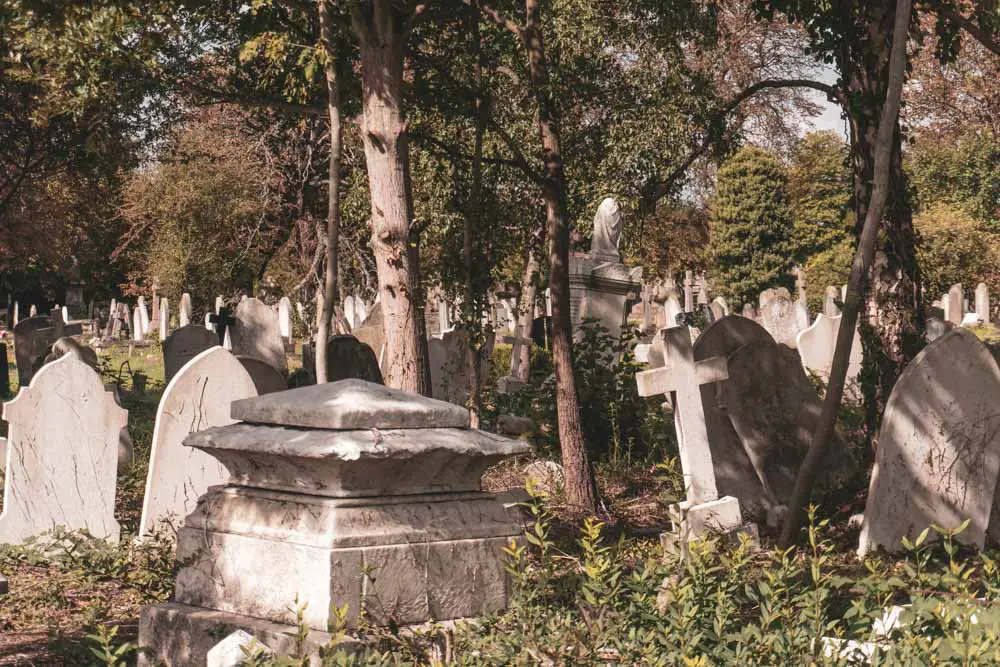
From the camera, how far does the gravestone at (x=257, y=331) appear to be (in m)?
14.4

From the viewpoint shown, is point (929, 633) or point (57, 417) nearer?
point (929, 633)

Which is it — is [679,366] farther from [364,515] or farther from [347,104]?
[347,104]

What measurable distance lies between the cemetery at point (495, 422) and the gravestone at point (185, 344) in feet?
0.20

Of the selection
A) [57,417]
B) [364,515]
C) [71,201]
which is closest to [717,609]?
[364,515]

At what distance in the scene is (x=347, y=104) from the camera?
31.8ft

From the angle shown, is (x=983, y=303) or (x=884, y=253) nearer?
(x=884, y=253)

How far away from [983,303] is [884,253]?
2422 cm

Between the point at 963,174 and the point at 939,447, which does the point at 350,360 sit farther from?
the point at 963,174

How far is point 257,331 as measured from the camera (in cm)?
1446

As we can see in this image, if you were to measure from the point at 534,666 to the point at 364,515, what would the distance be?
864mm

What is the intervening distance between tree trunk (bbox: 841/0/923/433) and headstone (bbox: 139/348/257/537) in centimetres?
437

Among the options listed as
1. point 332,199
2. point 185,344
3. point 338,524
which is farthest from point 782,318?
point 338,524

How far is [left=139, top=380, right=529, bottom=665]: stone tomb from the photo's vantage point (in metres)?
4.00

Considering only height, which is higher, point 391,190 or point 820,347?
point 391,190
